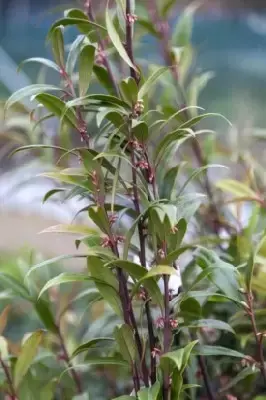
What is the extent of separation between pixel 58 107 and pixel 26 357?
33 cm

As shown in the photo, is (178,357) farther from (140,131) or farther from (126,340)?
(140,131)

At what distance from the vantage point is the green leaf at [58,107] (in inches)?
28.3

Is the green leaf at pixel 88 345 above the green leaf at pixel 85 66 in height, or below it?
below

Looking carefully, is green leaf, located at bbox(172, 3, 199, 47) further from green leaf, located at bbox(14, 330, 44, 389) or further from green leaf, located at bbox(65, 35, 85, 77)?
green leaf, located at bbox(14, 330, 44, 389)

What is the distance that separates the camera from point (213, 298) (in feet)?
2.76

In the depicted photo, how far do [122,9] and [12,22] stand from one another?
590cm

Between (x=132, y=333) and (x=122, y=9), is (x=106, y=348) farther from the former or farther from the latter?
(x=122, y=9)

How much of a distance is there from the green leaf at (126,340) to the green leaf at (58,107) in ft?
0.73

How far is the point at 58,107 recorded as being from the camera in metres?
0.73

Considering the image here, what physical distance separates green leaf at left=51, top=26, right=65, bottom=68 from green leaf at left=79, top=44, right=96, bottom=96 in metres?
0.04

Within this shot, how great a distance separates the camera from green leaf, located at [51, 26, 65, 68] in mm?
744

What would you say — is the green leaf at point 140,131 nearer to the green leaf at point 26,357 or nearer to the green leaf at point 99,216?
the green leaf at point 99,216

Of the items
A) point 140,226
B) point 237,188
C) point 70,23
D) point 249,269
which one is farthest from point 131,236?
point 237,188

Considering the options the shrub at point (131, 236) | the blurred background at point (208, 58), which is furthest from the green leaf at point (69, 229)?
the blurred background at point (208, 58)
